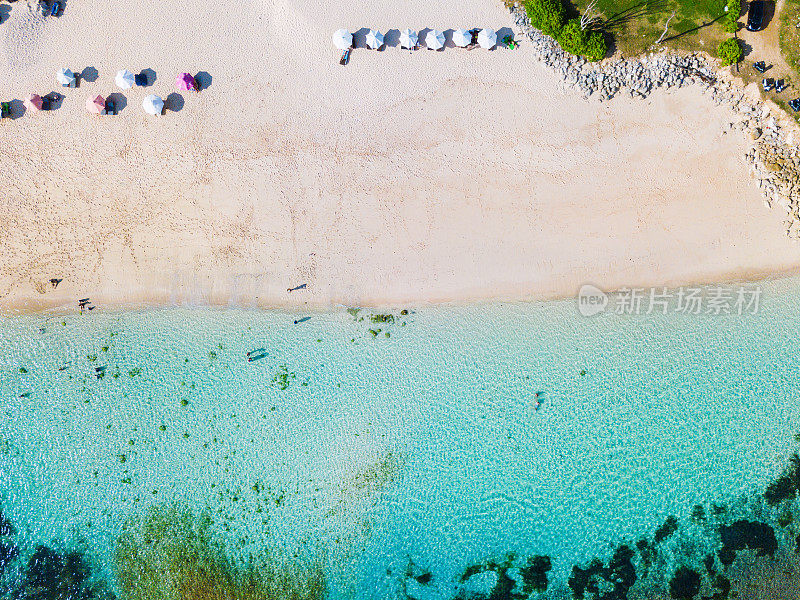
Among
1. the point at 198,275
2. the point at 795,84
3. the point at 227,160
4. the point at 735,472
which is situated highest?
the point at 795,84

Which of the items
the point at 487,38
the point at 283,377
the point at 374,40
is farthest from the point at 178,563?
the point at 487,38

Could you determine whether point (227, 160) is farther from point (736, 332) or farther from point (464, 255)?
point (736, 332)

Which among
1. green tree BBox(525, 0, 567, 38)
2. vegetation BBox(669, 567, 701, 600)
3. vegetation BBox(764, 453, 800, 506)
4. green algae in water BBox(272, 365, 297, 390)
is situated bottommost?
vegetation BBox(669, 567, 701, 600)

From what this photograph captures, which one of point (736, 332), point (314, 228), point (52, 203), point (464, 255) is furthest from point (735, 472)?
point (52, 203)

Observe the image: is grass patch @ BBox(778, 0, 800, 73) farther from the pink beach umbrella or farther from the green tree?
the pink beach umbrella

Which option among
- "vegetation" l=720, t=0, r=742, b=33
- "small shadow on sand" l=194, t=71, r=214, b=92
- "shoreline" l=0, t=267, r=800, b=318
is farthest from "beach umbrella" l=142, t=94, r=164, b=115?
"vegetation" l=720, t=0, r=742, b=33

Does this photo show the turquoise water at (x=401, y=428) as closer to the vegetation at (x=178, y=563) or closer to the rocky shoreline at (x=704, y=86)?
the vegetation at (x=178, y=563)
